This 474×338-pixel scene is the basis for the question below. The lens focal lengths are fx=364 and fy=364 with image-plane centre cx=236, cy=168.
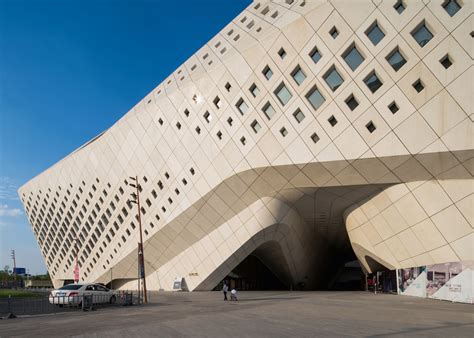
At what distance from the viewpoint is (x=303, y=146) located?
2095cm

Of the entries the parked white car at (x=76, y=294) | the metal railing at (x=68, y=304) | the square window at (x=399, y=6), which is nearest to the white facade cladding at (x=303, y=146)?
the square window at (x=399, y=6)

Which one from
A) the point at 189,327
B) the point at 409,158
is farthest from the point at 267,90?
the point at 189,327

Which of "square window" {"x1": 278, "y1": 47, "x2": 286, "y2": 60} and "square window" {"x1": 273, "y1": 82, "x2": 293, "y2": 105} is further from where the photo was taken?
"square window" {"x1": 273, "y1": 82, "x2": 293, "y2": 105}

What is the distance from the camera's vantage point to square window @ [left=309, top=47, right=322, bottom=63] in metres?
20.3

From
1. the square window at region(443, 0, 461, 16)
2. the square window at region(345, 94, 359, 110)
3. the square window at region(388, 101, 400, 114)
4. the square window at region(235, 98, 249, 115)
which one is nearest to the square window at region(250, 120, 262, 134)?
the square window at region(235, 98, 249, 115)

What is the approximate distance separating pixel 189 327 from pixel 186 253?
19381 millimetres

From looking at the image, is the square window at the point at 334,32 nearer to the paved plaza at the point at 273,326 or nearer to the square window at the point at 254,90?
the square window at the point at 254,90

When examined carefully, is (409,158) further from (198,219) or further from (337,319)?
(198,219)

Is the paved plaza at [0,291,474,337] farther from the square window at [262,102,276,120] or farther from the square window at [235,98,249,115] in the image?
the square window at [235,98,249,115]

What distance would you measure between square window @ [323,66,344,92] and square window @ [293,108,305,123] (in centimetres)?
222

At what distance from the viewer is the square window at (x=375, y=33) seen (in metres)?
18.6

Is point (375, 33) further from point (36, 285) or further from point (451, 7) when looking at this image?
point (36, 285)

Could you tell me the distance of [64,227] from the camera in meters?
42.4

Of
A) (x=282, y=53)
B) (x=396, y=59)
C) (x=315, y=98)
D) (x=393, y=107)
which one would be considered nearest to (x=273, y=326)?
(x=393, y=107)
